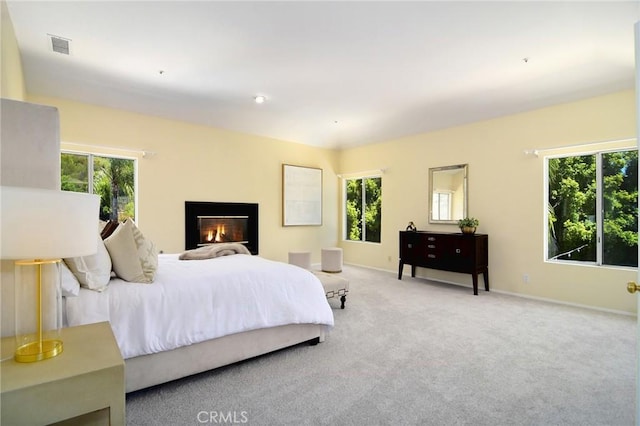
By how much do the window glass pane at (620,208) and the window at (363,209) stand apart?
11.8ft

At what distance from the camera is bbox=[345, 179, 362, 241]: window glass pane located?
23.9 ft

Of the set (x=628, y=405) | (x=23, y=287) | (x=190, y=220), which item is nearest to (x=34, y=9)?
(x=23, y=287)

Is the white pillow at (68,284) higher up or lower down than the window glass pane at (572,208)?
lower down

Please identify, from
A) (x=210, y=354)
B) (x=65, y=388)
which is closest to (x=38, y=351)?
(x=65, y=388)

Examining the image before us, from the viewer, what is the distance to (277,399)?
1.99 meters

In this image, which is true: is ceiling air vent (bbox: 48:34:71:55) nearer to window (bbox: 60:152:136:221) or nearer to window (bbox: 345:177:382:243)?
window (bbox: 60:152:136:221)

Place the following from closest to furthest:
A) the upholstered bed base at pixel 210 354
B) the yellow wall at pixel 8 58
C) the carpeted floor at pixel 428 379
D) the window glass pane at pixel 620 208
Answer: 1. the carpeted floor at pixel 428 379
2. the upholstered bed base at pixel 210 354
3. the yellow wall at pixel 8 58
4. the window glass pane at pixel 620 208

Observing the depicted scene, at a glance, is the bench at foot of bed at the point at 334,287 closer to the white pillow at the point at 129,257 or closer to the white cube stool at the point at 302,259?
the white cube stool at the point at 302,259

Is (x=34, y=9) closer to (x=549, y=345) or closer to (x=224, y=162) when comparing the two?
(x=224, y=162)

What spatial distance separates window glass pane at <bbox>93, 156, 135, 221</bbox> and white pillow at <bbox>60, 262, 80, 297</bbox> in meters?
3.14

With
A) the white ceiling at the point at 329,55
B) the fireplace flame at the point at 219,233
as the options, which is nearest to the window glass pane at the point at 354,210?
the white ceiling at the point at 329,55

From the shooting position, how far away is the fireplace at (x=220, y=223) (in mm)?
5297

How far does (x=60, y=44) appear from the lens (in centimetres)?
315

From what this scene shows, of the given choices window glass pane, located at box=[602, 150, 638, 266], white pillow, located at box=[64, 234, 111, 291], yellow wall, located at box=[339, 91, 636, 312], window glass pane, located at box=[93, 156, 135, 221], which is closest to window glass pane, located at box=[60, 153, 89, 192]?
window glass pane, located at box=[93, 156, 135, 221]
